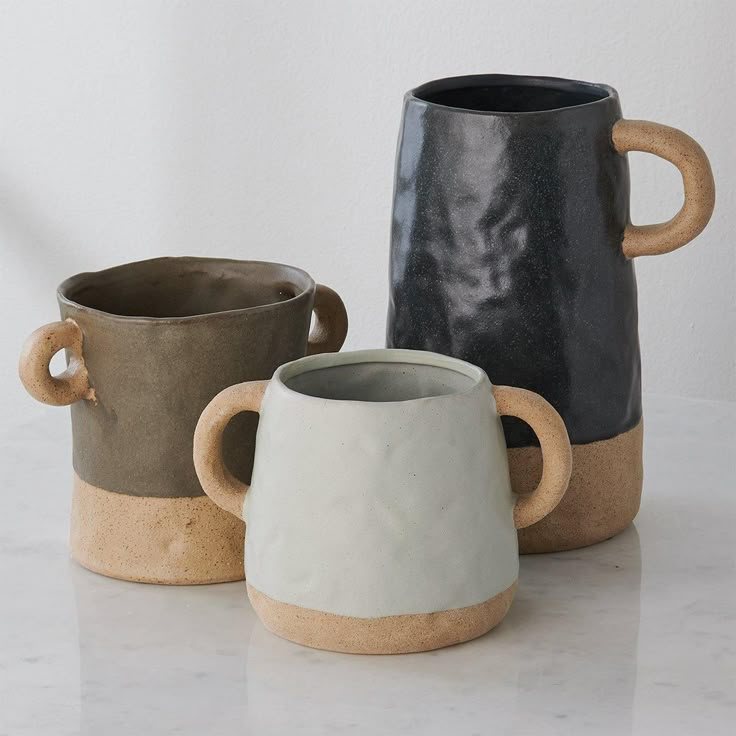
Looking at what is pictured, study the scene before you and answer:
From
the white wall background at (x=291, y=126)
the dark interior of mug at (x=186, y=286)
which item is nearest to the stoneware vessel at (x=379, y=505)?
the dark interior of mug at (x=186, y=286)

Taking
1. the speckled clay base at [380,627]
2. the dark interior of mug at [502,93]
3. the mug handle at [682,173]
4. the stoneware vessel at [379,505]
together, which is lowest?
the speckled clay base at [380,627]

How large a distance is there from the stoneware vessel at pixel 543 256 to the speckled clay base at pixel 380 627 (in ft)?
0.41

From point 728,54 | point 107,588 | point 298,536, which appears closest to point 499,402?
point 298,536

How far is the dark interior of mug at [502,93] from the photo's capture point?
80 centimetres

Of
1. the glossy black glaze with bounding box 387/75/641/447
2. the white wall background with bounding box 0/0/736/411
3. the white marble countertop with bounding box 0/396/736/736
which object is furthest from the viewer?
the white wall background with bounding box 0/0/736/411

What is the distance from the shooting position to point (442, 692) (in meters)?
0.62

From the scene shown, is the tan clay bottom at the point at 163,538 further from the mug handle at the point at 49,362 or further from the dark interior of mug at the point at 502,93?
the dark interior of mug at the point at 502,93

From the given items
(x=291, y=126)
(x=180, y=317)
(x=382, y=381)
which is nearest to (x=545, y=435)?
(x=382, y=381)

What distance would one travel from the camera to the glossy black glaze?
72 centimetres

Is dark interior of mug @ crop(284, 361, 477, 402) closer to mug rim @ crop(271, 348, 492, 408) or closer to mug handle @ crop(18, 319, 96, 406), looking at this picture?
mug rim @ crop(271, 348, 492, 408)

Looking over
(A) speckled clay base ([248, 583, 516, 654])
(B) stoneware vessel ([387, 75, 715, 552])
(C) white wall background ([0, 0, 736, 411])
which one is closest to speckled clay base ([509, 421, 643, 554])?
(B) stoneware vessel ([387, 75, 715, 552])

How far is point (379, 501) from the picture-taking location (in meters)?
0.62

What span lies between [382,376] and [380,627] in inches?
5.0

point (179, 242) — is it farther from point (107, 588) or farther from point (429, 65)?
point (107, 588)
